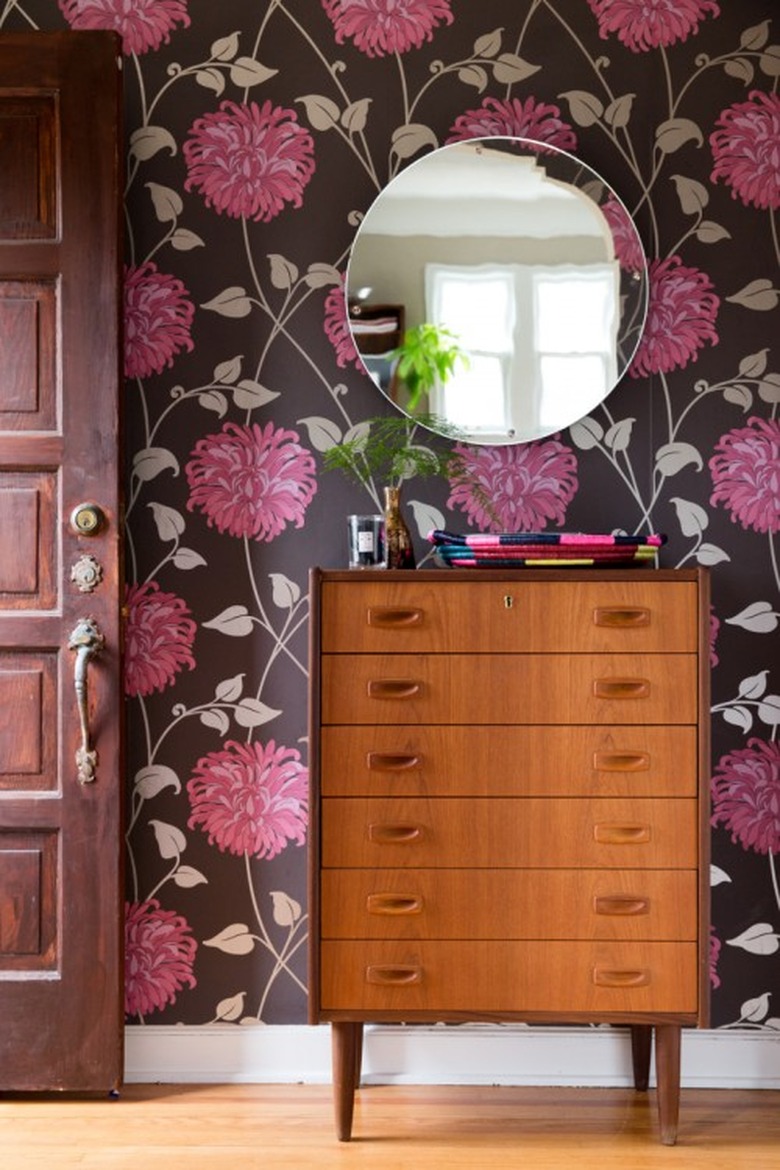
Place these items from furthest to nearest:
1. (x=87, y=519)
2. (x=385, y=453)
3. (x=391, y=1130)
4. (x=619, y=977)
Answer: (x=385, y=453) → (x=87, y=519) → (x=391, y=1130) → (x=619, y=977)

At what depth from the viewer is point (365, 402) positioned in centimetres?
278

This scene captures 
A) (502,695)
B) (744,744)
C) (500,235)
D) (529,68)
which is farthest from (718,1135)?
(529,68)

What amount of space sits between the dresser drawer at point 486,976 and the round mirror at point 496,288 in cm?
112

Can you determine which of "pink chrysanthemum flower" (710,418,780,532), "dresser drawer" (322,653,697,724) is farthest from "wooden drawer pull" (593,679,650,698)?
"pink chrysanthemum flower" (710,418,780,532)

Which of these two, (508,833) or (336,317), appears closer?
(508,833)

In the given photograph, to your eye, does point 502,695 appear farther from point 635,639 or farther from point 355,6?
point 355,6

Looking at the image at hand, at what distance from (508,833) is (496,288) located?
121cm

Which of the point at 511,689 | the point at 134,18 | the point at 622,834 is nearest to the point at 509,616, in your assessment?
the point at 511,689

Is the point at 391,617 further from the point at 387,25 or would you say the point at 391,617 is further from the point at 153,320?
the point at 387,25

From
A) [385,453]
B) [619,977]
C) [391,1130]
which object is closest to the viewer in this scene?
[619,977]

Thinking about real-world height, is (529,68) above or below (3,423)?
above

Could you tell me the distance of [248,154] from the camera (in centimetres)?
276

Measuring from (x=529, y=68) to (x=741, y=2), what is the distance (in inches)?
19.9

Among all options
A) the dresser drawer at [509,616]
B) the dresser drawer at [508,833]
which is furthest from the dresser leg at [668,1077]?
the dresser drawer at [509,616]
